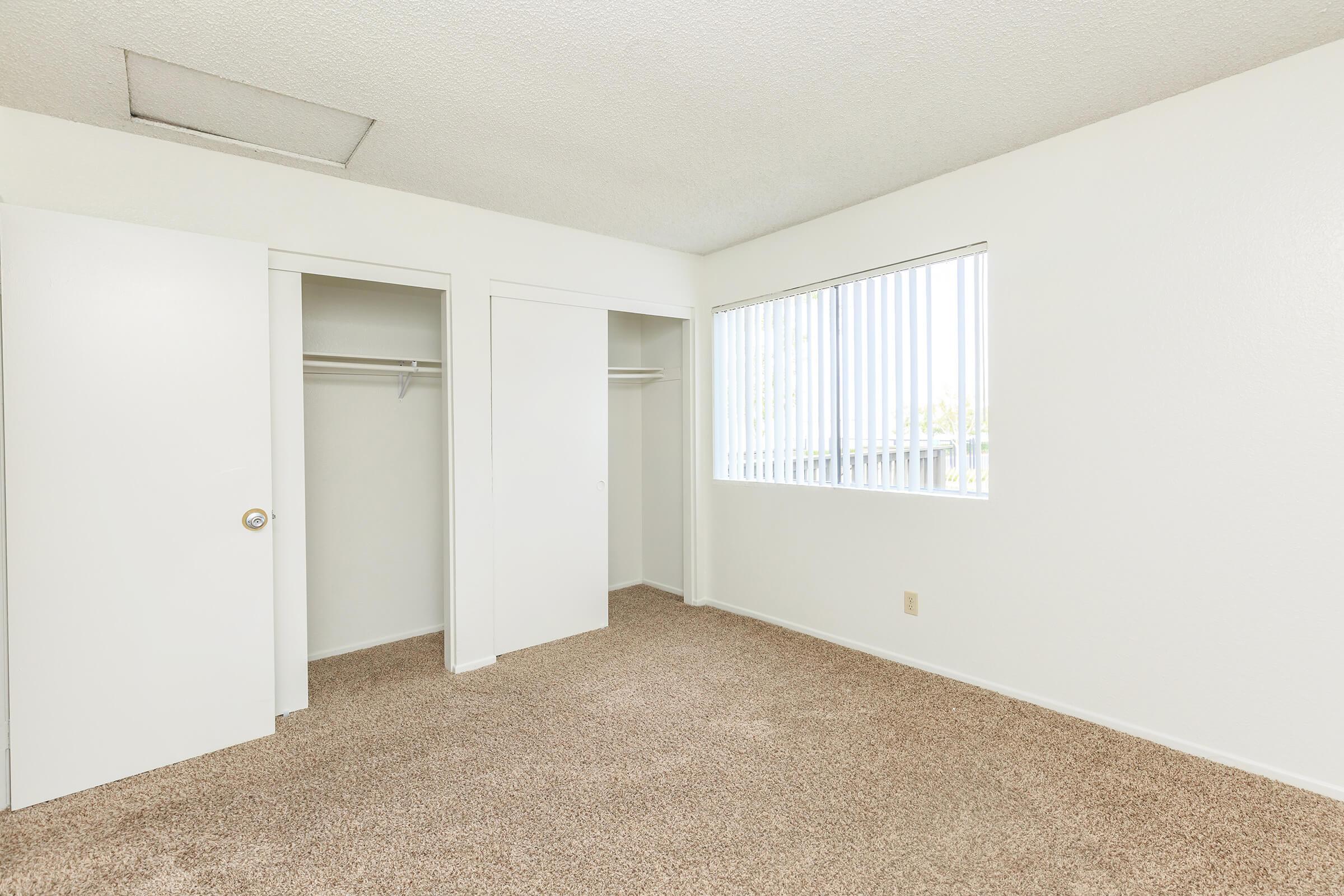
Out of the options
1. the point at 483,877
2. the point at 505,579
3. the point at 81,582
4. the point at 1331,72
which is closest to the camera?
the point at 483,877

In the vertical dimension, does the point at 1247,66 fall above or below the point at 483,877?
above

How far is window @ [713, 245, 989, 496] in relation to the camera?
Answer: 304cm

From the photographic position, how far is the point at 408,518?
3.90 meters

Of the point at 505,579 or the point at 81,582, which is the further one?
the point at 505,579

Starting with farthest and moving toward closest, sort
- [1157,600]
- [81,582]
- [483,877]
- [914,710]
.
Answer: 1. [914,710]
2. [1157,600]
3. [81,582]
4. [483,877]

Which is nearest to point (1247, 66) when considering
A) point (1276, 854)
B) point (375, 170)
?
point (1276, 854)

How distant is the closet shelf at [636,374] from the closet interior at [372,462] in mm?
1189

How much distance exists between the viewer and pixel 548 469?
148 inches

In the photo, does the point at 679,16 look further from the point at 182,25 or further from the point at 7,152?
the point at 7,152

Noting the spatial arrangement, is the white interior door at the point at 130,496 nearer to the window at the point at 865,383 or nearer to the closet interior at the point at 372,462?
the closet interior at the point at 372,462

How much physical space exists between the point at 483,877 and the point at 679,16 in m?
2.54

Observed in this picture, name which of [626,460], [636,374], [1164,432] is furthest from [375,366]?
[1164,432]

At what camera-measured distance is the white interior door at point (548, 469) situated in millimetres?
3545

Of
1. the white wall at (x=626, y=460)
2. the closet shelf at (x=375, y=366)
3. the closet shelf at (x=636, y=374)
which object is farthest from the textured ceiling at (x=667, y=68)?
the white wall at (x=626, y=460)
